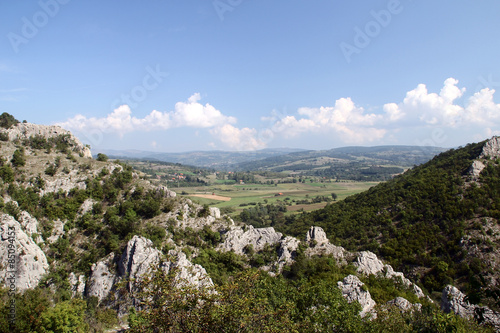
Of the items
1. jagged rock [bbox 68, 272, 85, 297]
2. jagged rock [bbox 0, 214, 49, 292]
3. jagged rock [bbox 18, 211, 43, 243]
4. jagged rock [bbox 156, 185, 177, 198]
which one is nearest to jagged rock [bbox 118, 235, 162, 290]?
jagged rock [bbox 68, 272, 85, 297]

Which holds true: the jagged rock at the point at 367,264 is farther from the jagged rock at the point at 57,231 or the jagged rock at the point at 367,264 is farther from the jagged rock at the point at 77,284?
the jagged rock at the point at 57,231

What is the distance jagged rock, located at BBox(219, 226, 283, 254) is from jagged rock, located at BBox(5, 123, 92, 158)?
4580cm

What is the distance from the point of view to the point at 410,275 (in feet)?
149

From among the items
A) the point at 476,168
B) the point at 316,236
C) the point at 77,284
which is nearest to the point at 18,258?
the point at 77,284

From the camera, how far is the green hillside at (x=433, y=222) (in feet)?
143

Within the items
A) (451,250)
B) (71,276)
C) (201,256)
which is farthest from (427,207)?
(71,276)

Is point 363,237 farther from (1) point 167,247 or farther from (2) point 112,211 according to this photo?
(2) point 112,211

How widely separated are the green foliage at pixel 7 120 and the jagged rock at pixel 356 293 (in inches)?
3102

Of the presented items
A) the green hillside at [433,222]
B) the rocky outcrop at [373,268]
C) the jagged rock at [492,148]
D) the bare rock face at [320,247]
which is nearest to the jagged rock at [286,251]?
the bare rock face at [320,247]

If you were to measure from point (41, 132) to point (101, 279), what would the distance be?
46.1 meters

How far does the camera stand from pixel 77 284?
38.7 m

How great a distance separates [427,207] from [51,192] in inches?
3020

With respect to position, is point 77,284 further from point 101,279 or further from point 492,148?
point 492,148

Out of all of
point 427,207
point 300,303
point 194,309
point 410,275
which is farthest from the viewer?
point 427,207
